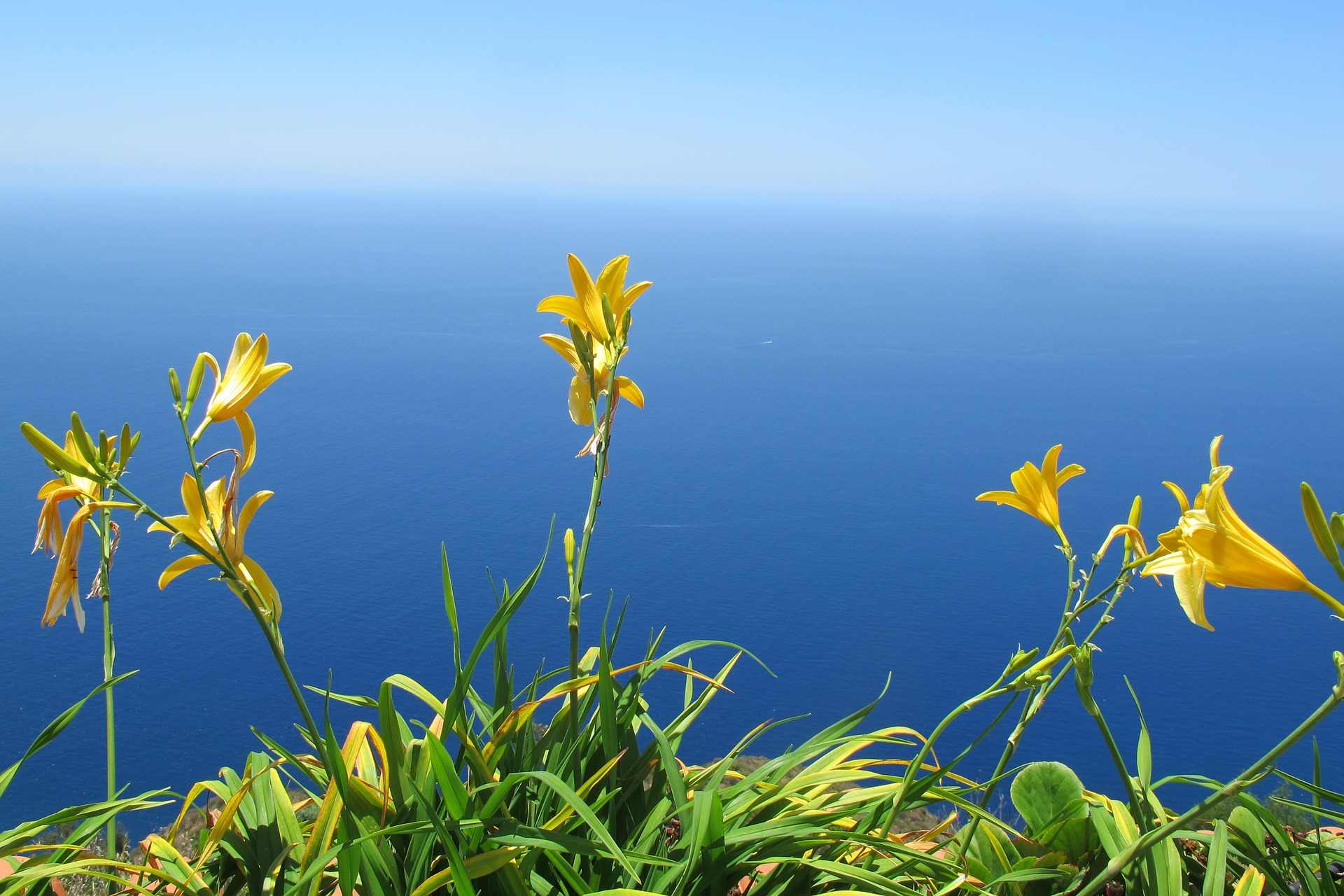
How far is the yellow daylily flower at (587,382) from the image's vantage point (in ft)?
3.87

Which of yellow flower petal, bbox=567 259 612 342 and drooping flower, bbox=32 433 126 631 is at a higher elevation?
yellow flower petal, bbox=567 259 612 342

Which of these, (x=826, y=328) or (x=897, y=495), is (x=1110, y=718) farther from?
(x=826, y=328)

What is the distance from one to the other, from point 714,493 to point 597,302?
4568cm

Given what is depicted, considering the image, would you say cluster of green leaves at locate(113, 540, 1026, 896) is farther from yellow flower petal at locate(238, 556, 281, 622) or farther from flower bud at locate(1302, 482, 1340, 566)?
flower bud at locate(1302, 482, 1340, 566)

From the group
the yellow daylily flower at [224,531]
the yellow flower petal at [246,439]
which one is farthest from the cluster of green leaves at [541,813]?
the yellow flower petal at [246,439]

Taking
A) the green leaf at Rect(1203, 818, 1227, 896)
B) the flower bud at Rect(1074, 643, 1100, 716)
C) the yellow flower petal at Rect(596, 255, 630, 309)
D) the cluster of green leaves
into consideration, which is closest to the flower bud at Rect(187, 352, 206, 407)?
the cluster of green leaves

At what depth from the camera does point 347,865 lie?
1.00 meters

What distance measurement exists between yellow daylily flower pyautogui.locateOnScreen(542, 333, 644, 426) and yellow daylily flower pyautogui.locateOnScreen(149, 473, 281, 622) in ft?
1.22

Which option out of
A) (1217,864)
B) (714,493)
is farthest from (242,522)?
(714,493)

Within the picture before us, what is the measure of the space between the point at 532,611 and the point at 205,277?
269ft

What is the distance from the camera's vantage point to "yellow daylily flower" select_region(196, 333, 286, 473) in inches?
39.8

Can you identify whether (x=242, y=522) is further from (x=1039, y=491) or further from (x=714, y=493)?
(x=714, y=493)

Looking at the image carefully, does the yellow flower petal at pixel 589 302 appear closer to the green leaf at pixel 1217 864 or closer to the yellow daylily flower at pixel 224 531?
the yellow daylily flower at pixel 224 531

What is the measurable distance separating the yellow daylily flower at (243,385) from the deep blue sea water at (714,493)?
2034cm
